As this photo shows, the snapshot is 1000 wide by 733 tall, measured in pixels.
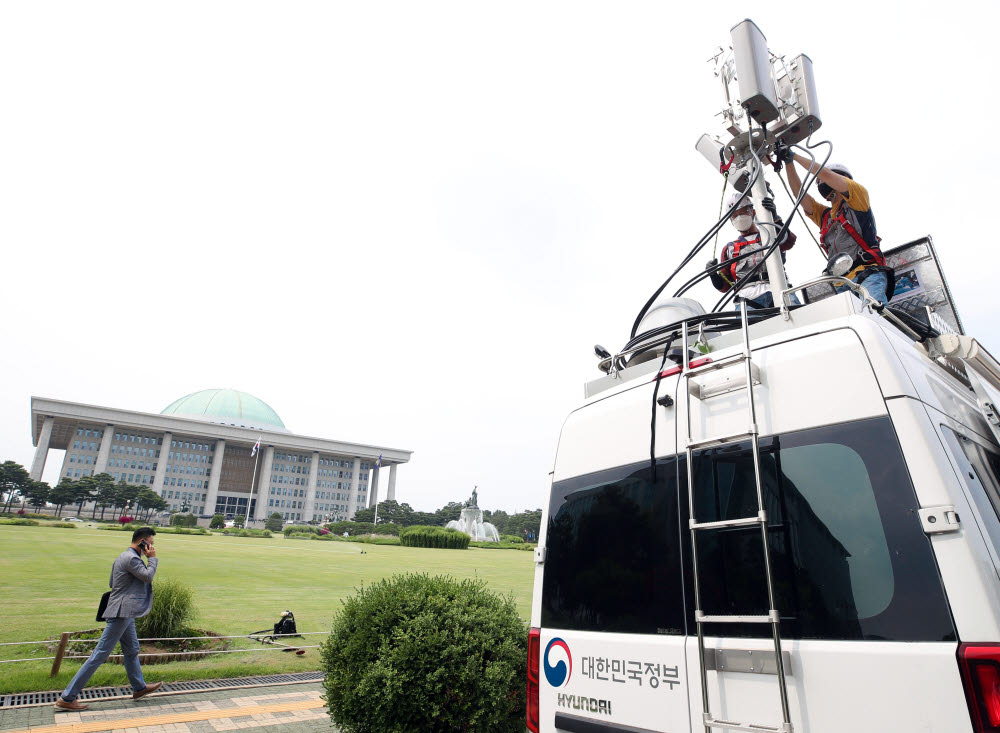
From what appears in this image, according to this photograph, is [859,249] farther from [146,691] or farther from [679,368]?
[146,691]

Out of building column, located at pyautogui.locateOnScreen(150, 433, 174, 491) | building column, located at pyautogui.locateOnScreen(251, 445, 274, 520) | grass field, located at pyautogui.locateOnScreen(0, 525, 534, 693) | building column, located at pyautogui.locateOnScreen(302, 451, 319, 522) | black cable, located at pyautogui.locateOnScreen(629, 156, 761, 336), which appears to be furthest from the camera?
building column, located at pyautogui.locateOnScreen(302, 451, 319, 522)

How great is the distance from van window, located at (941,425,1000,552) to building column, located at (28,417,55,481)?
11383cm

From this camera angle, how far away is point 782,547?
224cm

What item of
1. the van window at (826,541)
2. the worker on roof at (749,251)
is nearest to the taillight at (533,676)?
the van window at (826,541)

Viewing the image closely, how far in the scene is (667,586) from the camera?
2535 mm

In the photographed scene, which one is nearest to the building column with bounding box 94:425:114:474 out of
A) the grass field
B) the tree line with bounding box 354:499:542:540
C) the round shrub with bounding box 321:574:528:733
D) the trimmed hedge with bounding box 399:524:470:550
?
the tree line with bounding box 354:499:542:540

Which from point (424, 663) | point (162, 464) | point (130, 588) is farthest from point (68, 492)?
point (424, 663)

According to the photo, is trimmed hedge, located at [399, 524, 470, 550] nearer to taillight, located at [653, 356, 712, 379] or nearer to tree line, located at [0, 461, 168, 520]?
taillight, located at [653, 356, 712, 379]

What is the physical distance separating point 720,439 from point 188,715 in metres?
6.30

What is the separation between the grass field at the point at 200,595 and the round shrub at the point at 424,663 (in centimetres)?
128

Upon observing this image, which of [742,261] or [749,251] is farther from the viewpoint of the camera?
[742,261]

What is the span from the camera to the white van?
6.10ft

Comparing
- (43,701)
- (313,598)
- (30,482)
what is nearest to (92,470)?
(30,482)

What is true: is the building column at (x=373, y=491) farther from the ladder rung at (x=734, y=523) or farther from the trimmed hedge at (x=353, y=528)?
the ladder rung at (x=734, y=523)
